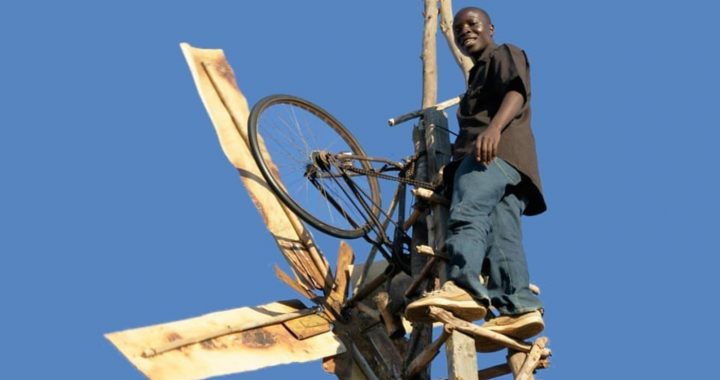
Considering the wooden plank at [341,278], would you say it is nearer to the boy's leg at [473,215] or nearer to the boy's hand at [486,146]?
the boy's leg at [473,215]

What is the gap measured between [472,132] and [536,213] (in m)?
0.73

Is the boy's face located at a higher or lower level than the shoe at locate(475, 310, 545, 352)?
higher

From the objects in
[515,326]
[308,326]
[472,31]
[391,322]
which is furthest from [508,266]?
[308,326]

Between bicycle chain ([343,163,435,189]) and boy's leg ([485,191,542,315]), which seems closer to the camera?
boy's leg ([485,191,542,315])

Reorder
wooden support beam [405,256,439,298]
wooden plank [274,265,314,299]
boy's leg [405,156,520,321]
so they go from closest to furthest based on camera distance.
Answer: boy's leg [405,156,520,321]
wooden support beam [405,256,439,298]
wooden plank [274,265,314,299]

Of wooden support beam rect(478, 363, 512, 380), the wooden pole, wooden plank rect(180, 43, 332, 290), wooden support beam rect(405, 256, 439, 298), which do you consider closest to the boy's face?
wooden support beam rect(405, 256, 439, 298)

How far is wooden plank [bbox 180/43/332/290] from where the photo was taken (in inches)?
449

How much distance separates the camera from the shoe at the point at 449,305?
8.54m

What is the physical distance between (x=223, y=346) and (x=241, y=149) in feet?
6.73

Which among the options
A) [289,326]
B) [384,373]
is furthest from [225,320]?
[384,373]

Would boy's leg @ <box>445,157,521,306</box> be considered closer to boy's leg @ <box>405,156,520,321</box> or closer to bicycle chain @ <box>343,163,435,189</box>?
→ boy's leg @ <box>405,156,520,321</box>

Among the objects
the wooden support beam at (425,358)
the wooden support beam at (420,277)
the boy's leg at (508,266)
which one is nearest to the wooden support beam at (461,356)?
the wooden support beam at (425,358)

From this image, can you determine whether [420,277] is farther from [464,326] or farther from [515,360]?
[464,326]

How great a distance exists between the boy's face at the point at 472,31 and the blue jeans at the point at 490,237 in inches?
36.9
